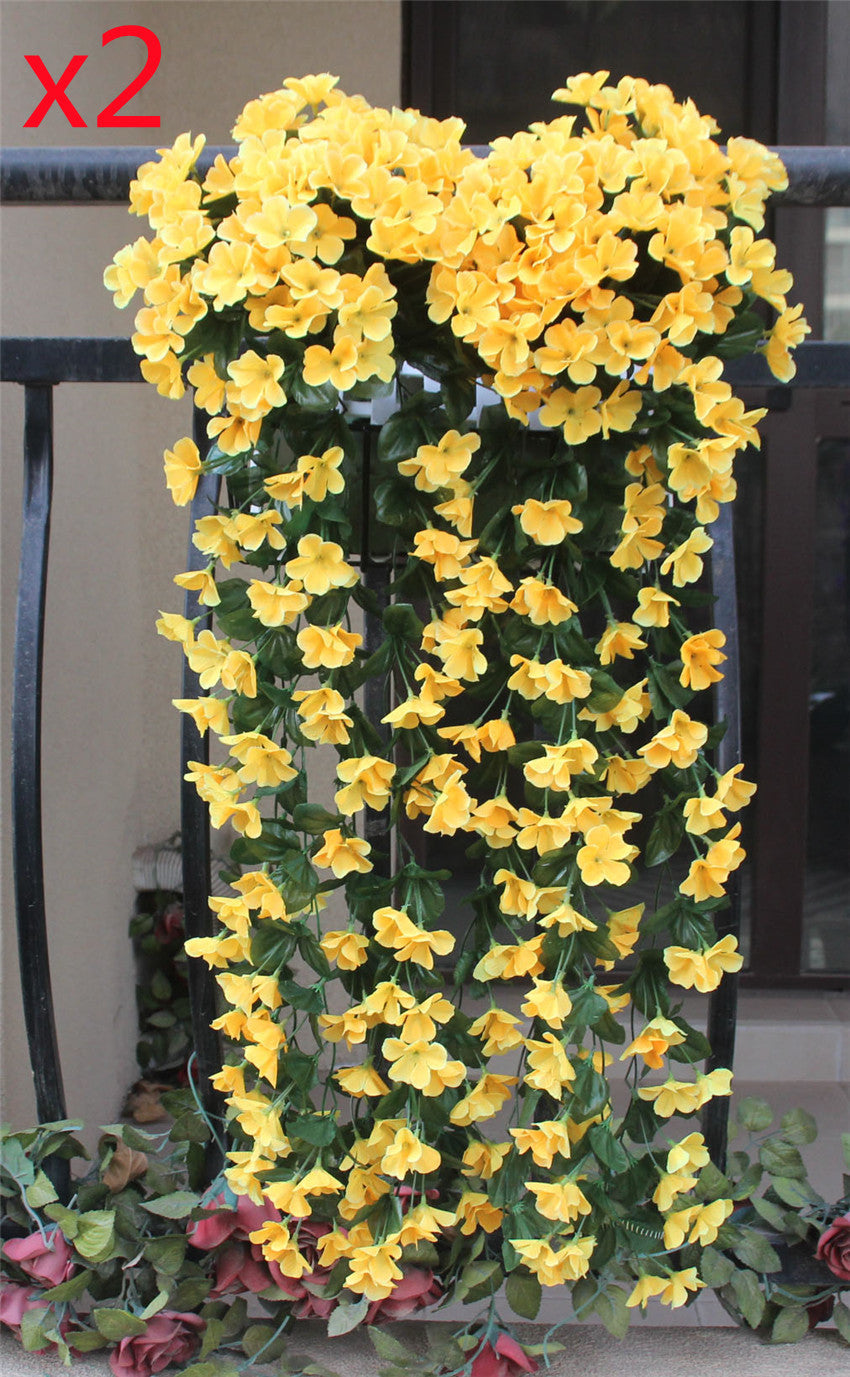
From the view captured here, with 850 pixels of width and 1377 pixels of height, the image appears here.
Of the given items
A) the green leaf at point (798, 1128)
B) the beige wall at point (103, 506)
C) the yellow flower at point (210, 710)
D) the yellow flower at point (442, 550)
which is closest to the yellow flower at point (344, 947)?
the yellow flower at point (210, 710)

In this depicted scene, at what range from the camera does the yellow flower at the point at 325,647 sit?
95cm

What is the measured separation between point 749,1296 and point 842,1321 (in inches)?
4.3

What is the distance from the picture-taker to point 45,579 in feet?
3.99

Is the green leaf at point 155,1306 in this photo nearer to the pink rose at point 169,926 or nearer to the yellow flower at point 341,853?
the yellow flower at point 341,853

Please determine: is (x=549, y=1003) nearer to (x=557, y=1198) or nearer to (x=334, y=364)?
(x=557, y=1198)

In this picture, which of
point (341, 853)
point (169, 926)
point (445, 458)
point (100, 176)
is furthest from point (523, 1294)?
point (169, 926)

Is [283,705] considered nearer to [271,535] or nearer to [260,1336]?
[271,535]

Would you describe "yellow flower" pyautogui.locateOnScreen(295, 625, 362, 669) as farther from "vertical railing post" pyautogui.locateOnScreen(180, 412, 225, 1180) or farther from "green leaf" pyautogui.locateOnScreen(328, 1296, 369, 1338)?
"green leaf" pyautogui.locateOnScreen(328, 1296, 369, 1338)

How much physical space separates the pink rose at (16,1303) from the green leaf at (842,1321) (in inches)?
31.8

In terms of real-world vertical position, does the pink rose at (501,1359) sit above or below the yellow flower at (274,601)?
below

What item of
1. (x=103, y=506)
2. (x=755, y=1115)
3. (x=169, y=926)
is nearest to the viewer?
(x=755, y=1115)

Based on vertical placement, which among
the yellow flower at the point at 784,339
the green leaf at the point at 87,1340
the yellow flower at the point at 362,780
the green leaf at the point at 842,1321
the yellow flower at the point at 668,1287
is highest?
the yellow flower at the point at 784,339

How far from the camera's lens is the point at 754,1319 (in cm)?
115

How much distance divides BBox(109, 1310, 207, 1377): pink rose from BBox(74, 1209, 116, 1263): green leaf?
0.08 metres
